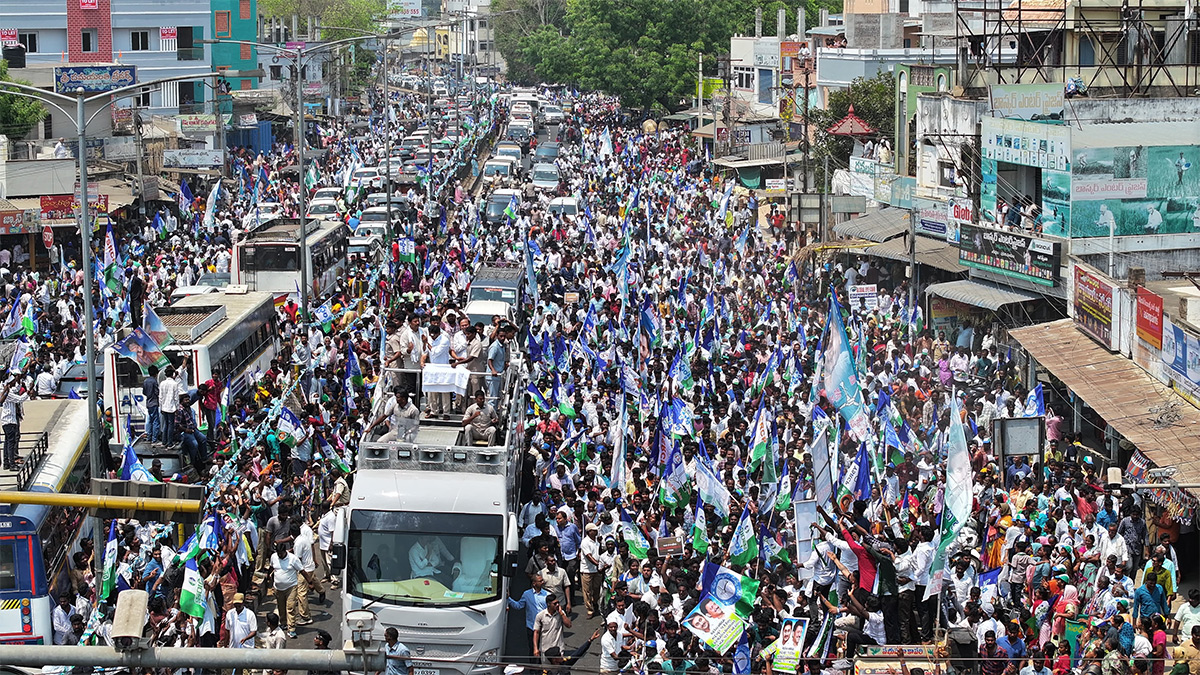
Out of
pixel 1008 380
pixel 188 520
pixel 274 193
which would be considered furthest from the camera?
pixel 274 193

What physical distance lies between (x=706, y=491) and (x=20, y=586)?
6.73 metres

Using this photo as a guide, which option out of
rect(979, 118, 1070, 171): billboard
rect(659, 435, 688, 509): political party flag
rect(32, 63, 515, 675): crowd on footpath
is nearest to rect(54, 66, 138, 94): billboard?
rect(32, 63, 515, 675): crowd on footpath

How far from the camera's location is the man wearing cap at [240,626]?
15.6m

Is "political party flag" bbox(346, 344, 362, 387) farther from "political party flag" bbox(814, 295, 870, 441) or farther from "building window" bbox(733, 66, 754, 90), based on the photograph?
"building window" bbox(733, 66, 754, 90)

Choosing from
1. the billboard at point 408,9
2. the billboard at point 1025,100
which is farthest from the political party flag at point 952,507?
the billboard at point 408,9

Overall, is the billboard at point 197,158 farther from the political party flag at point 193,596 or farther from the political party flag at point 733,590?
the political party flag at point 733,590

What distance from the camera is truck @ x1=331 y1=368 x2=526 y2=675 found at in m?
15.5

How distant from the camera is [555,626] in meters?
16.3

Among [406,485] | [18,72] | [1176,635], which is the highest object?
[18,72]

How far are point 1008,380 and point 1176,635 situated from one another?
11538 mm

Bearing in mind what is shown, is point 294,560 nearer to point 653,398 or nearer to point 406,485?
point 406,485

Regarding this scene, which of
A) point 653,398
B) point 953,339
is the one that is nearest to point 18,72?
point 953,339

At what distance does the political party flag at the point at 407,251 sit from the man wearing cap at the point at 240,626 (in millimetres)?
24350

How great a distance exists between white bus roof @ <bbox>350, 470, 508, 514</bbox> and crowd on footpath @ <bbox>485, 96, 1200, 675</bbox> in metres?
1.00
